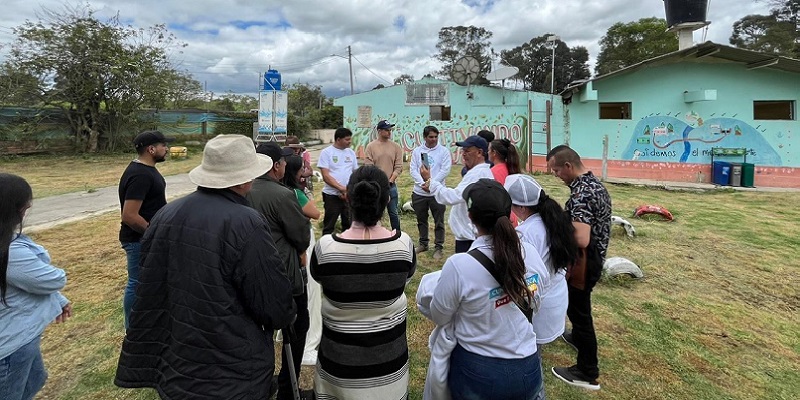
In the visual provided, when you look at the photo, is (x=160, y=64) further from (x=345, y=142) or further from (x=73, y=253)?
Result: (x=345, y=142)

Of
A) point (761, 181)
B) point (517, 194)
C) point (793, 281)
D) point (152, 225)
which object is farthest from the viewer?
point (761, 181)

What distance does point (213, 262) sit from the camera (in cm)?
151

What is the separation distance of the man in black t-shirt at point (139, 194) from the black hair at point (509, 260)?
2.51 meters

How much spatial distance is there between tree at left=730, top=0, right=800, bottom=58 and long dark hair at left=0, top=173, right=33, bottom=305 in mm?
33377

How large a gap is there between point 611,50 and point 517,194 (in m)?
36.8

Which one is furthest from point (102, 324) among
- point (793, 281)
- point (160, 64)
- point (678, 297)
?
point (160, 64)

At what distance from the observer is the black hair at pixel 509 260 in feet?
5.33

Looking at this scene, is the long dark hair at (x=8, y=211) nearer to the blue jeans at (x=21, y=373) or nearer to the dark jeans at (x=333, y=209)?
the blue jeans at (x=21, y=373)

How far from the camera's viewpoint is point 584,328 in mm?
2689

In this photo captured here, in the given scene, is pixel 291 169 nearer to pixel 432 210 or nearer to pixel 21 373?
pixel 21 373

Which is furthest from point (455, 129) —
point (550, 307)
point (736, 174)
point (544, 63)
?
point (544, 63)

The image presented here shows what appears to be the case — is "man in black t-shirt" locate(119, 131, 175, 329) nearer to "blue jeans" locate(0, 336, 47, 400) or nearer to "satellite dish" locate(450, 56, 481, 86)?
"blue jeans" locate(0, 336, 47, 400)

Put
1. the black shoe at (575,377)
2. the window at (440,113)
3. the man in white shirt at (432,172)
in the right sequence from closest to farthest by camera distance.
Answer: the black shoe at (575,377), the man in white shirt at (432,172), the window at (440,113)

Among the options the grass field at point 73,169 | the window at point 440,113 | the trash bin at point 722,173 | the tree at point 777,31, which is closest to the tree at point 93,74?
the grass field at point 73,169
